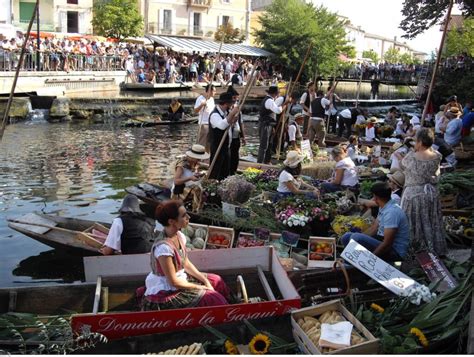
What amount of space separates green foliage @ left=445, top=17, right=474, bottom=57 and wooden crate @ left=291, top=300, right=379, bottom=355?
42742 millimetres

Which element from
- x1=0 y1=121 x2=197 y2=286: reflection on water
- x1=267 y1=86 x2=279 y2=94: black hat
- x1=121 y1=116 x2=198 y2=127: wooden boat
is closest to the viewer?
x1=0 y1=121 x2=197 y2=286: reflection on water

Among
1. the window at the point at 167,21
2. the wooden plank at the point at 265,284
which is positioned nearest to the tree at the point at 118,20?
the window at the point at 167,21

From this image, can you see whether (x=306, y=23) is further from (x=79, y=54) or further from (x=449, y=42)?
(x=79, y=54)

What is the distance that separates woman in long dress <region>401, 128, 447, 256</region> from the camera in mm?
7086

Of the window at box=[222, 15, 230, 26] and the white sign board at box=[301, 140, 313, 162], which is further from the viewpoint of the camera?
the window at box=[222, 15, 230, 26]

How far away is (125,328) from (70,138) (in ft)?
59.0

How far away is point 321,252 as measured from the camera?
7586 mm

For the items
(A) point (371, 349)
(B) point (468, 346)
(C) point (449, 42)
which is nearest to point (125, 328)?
(A) point (371, 349)

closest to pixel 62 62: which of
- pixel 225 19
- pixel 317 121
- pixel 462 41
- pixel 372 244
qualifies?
pixel 317 121

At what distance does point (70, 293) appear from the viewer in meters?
5.96

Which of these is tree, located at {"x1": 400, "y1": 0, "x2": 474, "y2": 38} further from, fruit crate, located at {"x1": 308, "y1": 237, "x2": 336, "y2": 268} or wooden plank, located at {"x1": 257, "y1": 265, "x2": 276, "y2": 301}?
wooden plank, located at {"x1": 257, "y1": 265, "x2": 276, "y2": 301}

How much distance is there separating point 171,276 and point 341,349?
1630 millimetres

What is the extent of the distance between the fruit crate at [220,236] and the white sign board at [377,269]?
7.51 feet

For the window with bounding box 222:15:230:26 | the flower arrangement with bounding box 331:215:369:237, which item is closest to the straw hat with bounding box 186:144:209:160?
the flower arrangement with bounding box 331:215:369:237
